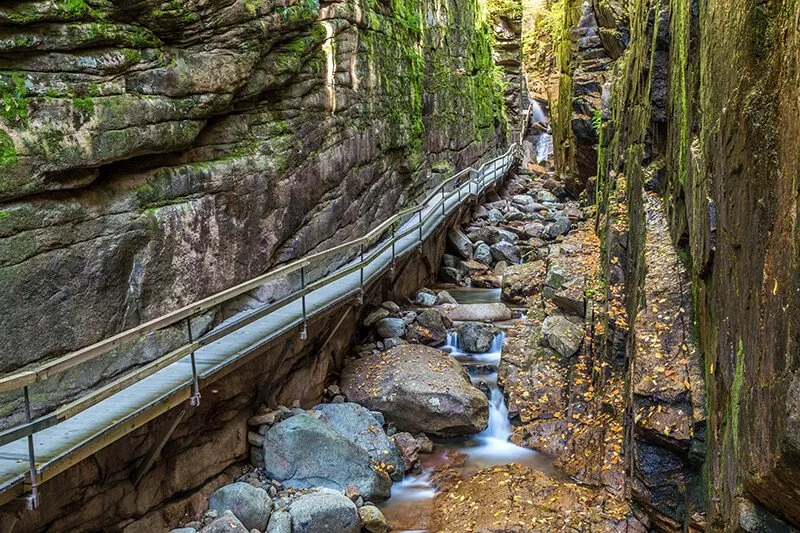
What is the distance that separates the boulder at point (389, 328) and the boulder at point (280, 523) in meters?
6.24

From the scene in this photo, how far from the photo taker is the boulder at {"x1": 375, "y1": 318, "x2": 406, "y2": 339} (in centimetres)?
1375

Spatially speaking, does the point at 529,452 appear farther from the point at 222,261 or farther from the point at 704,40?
the point at 704,40

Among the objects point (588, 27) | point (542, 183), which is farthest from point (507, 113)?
point (588, 27)

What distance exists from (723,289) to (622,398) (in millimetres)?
3736

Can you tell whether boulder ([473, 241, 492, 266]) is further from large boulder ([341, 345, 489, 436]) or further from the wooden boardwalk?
the wooden boardwalk

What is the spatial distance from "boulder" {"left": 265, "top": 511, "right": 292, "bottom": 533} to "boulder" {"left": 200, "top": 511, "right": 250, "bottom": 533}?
342 millimetres

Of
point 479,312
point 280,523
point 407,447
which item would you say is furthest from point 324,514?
point 479,312

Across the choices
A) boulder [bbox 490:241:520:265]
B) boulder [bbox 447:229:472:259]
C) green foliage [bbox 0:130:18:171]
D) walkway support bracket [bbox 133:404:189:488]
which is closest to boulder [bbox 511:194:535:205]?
boulder [bbox 490:241:520:265]

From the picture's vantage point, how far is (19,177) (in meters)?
6.46

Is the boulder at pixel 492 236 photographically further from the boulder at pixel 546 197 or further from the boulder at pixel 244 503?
the boulder at pixel 244 503

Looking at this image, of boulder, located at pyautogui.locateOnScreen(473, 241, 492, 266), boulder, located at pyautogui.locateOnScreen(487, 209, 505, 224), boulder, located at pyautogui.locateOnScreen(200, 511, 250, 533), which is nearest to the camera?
boulder, located at pyautogui.locateOnScreen(200, 511, 250, 533)

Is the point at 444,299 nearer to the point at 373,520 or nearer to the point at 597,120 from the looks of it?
the point at 373,520

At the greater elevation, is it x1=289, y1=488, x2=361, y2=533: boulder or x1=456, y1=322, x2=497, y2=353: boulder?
x1=289, y1=488, x2=361, y2=533: boulder

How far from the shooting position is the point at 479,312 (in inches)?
626
